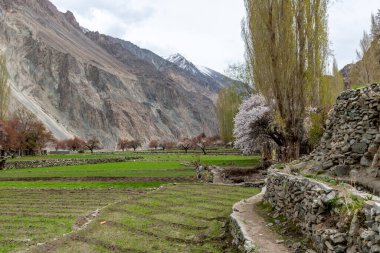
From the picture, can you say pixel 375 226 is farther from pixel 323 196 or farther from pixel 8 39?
pixel 8 39

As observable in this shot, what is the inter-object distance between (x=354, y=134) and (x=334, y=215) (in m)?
5.27

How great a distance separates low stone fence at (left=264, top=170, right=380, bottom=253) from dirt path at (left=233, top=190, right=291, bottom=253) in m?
0.86

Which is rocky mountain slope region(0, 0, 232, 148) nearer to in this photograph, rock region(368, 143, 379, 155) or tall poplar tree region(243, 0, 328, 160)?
tall poplar tree region(243, 0, 328, 160)

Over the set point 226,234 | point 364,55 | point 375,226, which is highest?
point 364,55

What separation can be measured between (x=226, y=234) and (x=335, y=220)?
6774 mm

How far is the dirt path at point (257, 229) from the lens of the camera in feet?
33.3

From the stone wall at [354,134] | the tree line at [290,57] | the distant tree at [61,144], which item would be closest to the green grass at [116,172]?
the tree line at [290,57]

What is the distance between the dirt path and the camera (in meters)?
10.2

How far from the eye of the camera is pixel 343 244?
747 centimetres

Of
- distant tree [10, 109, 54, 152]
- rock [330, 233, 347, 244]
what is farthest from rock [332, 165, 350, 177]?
distant tree [10, 109, 54, 152]

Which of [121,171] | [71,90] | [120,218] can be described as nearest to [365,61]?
[121,171]

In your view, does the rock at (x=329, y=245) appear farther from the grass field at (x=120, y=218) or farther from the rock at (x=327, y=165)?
the rock at (x=327, y=165)

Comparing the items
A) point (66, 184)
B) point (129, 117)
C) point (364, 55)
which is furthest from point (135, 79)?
point (66, 184)

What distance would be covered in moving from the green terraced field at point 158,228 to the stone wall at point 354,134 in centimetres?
487
